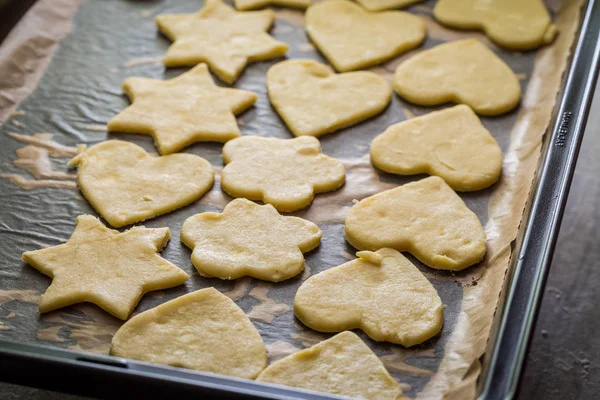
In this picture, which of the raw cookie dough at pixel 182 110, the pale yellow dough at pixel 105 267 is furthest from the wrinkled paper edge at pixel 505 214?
the raw cookie dough at pixel 182 110

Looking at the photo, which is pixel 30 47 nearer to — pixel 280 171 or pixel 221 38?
pixel 221 38

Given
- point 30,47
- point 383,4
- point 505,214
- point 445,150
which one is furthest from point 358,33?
point 30,47

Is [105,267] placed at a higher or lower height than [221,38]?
lower

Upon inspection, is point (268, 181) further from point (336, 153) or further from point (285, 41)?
point (285, 41)

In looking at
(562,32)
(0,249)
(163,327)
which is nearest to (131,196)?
(0,249)

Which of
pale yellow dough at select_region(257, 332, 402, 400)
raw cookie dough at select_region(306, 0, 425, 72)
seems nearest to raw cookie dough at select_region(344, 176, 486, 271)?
pale yellow dough at select_region(257, 332, 402, 400)

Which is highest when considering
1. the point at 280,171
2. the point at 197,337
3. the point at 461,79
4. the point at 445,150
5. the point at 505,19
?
the point at 505,19

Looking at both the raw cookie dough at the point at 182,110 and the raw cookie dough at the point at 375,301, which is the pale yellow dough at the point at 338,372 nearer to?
the raw cookie dough at the point at 375,301
